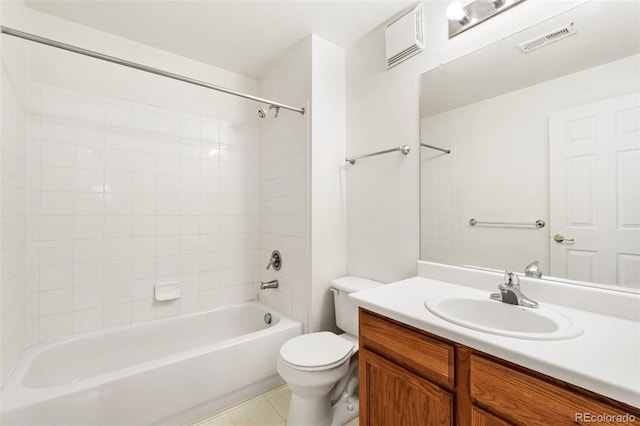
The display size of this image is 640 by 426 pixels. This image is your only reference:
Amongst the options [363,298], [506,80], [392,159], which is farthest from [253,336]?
[506,80]

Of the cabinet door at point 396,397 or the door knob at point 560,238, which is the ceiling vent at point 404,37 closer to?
the door knob at point 560,238

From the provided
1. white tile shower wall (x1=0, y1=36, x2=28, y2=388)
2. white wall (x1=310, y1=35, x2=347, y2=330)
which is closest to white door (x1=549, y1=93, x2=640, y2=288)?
white wall (x1=310, y1=35, x2=347, y2=330)

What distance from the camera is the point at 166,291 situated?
6.95 feet

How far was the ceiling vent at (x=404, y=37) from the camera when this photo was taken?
1606 mm

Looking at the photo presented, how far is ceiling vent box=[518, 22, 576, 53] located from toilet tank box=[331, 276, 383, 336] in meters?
1.46

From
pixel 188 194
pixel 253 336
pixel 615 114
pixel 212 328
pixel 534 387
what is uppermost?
pixel 615 114

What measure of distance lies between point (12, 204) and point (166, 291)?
3.37ft

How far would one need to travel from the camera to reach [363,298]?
1227 mm

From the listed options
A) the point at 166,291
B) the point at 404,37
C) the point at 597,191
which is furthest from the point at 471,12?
the point at 166,291

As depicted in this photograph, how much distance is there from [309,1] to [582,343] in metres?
2.02

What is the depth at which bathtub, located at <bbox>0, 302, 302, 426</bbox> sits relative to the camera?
1.24 m

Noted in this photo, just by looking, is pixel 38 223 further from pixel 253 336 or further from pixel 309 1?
pixel 309 1

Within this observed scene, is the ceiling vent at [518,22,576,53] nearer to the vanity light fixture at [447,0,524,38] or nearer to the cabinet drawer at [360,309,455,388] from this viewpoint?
the vanity light fixture at [447,0,524,38]

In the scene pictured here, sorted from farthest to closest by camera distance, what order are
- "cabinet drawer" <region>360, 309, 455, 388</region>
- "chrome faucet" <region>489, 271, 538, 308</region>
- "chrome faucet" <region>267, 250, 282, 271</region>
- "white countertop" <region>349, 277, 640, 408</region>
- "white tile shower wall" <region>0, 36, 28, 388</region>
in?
"chrome faucet" <region>267, 250, 282, 271</region> → "white tile shower wall" <region>0, 36, 28, 388</region> → "chrome faucet" <region>489, 271, 538, 308</region> → "cabinet drawer" <region>360, 309, 455, 388</region> → "white countertop" <region>349, 277, 640, 408</region>
